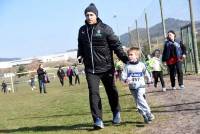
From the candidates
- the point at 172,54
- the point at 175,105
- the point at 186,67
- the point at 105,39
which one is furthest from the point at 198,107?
the point at 186,67

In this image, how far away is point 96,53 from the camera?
402 inches

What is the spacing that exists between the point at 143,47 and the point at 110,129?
33.8 metres

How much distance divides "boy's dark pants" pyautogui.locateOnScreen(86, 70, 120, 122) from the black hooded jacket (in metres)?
0.11

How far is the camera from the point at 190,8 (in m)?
26.9

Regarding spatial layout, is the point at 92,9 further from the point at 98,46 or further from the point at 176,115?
the point at 176,115

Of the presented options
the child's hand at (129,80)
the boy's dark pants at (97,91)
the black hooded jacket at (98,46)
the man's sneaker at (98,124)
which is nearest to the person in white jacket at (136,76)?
the child's hand at (129,80)

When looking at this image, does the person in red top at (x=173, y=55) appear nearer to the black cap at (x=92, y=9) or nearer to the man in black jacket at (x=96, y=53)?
the man in black jacket at (x=96, y=53)

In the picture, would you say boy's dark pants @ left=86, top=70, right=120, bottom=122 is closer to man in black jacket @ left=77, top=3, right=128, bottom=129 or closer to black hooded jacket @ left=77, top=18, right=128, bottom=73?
man in black jacket @ left=77, top=3, right=128, bottom=129

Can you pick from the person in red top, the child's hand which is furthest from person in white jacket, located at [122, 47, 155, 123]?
the person in red top

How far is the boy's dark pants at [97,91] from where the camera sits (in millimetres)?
10172

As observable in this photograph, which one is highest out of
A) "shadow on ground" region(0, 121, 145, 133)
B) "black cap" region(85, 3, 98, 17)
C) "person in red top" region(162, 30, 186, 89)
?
"black cap" region(85, 3, 98, 17)

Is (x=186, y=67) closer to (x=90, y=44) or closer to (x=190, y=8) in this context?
(x=190, y=8)

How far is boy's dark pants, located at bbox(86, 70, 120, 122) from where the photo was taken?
1017 cm

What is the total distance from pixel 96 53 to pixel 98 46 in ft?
0.45
